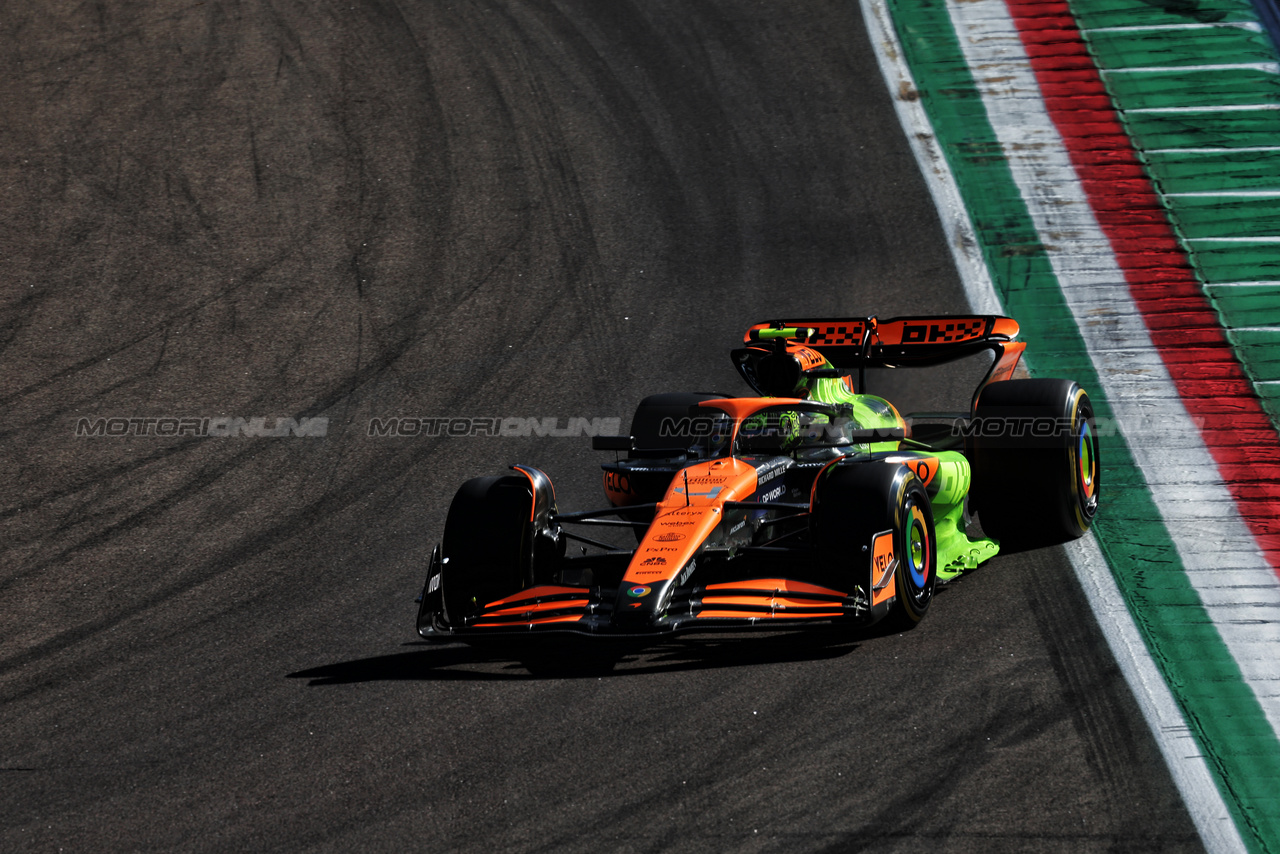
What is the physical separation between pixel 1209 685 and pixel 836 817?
7.54ft

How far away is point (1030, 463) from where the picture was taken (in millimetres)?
7766

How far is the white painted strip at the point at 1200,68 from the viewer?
1391 cm

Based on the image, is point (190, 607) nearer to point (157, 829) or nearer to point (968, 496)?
point (157, 829)

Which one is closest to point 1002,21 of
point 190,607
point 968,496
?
point 968,496

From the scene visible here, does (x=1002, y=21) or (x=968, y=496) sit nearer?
(x=968, y=496)

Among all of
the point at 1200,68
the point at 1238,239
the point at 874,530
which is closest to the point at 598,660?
the point at 874,530

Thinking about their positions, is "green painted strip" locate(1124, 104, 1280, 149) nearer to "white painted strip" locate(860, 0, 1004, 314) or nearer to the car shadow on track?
"white painted strip" locate(860, 0, 1004, 314)

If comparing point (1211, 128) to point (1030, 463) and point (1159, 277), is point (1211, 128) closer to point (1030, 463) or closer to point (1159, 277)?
point (1159, 277)

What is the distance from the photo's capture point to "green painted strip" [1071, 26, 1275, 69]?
46.4 feet

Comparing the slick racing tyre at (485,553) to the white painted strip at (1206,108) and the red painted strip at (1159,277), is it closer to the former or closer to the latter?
the red painted strip at (1159,277)

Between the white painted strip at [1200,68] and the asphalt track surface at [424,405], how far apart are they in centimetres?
274

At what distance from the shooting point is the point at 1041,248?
12.1 metres

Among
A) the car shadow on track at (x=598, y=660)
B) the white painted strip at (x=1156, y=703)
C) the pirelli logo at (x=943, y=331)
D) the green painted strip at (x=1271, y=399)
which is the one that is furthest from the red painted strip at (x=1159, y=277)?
the car shadow on track at (x=598, y=660)

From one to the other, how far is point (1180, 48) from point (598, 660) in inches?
447
